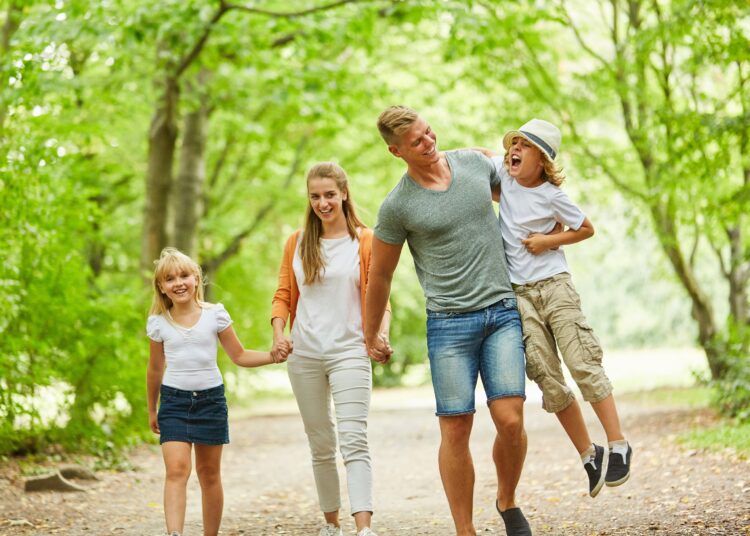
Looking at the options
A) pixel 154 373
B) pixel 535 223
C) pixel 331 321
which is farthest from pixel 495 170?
pixel 154 373

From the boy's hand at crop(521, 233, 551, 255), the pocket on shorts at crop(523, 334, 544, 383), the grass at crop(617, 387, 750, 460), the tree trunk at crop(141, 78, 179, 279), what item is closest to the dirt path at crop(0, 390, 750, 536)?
the grass at crop(617, 387, 750, 460)

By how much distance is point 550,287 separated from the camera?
497cm

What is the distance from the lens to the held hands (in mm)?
5461

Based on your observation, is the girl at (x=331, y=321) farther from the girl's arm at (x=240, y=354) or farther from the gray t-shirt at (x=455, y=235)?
the gray t-shirt at (x=455, y=235)

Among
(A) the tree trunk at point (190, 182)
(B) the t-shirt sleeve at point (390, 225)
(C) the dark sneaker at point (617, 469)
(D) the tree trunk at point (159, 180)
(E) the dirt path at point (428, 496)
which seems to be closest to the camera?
(C) the dark sneaker at point (617, 469)

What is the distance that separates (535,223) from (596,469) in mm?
1250

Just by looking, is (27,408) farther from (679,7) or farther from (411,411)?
(411,411)

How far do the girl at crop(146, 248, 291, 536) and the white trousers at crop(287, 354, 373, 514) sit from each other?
0.21 metres

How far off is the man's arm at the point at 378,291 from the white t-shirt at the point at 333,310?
0.14 m

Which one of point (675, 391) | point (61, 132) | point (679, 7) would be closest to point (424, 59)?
point (675, 391)

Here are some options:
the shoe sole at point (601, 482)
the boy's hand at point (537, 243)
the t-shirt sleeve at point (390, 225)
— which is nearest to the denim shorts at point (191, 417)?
the t-shirt sleeve at point (390, 225)

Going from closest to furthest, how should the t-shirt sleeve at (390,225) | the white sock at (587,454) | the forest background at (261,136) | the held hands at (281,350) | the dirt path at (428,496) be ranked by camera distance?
the t-shirt sleeve at (390,225) < the white sock at (587,454) < the held hands at (281,350) < the dirt path at (428,496) < the forest background at (261,136)

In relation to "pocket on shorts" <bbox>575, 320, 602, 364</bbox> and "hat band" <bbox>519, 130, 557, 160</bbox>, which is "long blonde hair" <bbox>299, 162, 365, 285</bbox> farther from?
"pocket on shorts" <bbox>575, 320, 602, 364</bbox>

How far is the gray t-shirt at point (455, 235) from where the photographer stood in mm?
4883
